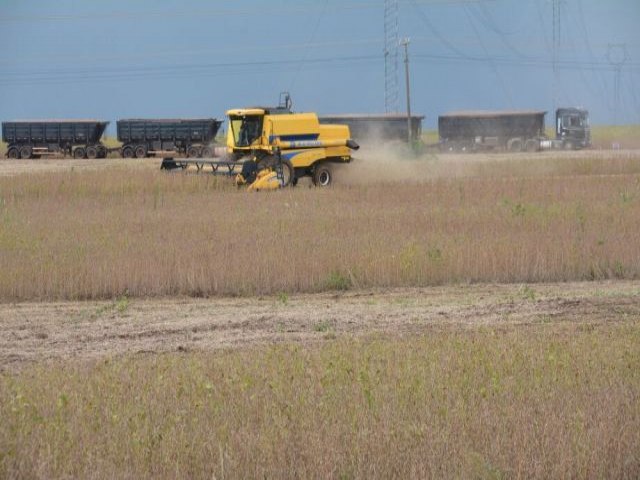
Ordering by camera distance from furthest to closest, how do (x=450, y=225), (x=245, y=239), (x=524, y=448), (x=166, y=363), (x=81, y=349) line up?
(x=450, y=225) < (x=245, y=239) < (x=81, y=349) < (x=166, y=363) < (x=524, y=448)

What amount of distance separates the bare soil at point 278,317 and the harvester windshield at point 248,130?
1645 cm

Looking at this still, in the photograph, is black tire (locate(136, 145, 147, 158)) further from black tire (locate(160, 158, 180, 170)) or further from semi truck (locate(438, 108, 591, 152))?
black tire (locate(160, 158, 180, 170))

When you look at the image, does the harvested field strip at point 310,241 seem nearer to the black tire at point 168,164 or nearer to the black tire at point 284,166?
the black tire at point 284,166

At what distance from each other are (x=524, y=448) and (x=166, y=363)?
10.8 ft

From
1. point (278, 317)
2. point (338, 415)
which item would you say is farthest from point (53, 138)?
point (338, 415)

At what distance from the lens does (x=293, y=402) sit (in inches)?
280

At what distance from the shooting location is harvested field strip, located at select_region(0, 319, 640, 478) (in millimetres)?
6145

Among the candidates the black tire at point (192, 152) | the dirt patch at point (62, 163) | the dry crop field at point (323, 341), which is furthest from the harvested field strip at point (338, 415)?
the black tire at point (192, 152)

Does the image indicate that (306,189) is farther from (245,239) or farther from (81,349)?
(81,349)

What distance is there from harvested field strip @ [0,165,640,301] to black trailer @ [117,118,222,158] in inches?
1173

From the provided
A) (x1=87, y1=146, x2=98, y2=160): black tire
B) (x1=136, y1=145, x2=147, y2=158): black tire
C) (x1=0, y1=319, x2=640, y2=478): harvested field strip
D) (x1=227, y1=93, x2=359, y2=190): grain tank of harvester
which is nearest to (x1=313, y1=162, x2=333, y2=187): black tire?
(x1=227, y1=93, x2=359, y2=190): grain tank of harvester

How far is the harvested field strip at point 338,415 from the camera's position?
6.14m

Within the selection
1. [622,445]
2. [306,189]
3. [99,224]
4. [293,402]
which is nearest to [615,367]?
[622,445]

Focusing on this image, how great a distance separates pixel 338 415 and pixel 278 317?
4.43m
